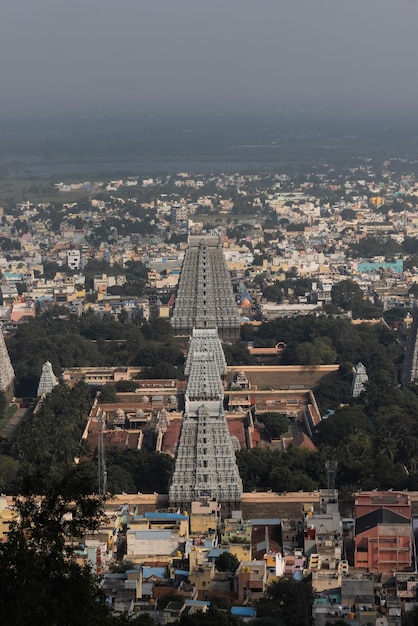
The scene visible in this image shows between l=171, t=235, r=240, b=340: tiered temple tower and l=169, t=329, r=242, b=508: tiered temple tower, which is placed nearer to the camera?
l=169, t=329, r=242, b=508: tiered temple tower

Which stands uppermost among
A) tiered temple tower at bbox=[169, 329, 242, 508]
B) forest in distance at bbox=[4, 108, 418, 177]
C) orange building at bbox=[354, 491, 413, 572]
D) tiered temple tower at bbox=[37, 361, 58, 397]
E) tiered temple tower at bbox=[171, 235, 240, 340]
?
forest in distance at bbox=[4, 108, 418, 177]

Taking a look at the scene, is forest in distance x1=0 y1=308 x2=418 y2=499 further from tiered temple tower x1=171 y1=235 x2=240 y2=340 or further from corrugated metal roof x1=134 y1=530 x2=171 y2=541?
corrugated metal roof x1=134 y1=530 x2=171 y2=541

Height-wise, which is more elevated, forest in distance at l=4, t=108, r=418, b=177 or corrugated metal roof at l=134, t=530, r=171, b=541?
forest in distance at l=4, t=108, r=418, b=177

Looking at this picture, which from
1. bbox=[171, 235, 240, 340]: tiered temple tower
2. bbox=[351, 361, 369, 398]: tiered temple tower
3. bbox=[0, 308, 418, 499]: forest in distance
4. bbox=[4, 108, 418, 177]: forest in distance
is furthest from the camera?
bbox=[4, 108, 418, 177]: forest in distance

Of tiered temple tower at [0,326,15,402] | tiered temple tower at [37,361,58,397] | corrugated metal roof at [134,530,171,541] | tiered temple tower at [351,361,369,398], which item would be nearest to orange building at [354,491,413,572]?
corrugated metal roof at [134,530,171,541]

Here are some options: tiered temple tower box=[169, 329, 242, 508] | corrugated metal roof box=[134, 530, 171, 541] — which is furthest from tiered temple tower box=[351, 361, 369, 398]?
corrugated metal roof box=[134, 530, 171, 541]

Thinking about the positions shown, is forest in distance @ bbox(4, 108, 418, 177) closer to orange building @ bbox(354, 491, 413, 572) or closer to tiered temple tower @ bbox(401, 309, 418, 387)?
tiered temple tower @ bbox(401, 309, 418, 387)

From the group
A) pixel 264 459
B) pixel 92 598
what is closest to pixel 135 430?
pixel 264 459

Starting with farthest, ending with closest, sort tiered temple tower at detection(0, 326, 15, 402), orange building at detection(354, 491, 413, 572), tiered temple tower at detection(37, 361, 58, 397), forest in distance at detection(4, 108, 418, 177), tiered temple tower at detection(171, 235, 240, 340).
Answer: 1. forest in distance at detection(4, 108, 418, 177)
2. tiered temple tower at detection(171, 235, 240, 340)
3. tiered temple tower at detection(0, 326, 15, 402)
4. tiered temple tower at detection(37, 361, 58, 397)
5. orange building at detection(354, 491, 413, 572)
